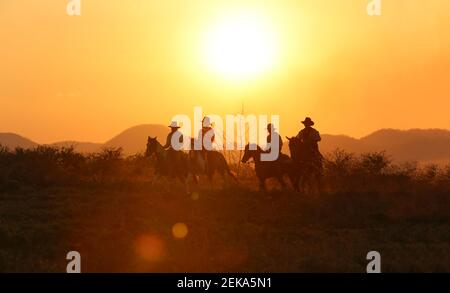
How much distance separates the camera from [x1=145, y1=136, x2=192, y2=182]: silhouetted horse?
84.4ft

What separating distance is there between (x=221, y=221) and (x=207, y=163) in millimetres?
7553

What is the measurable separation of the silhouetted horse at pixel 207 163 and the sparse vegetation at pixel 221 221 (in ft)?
3.08

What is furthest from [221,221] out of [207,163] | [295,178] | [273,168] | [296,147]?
[207,163]

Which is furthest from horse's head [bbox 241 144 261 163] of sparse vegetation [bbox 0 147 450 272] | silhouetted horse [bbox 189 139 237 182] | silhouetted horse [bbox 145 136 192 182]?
silhouetted horse [bbox 145 136 192 182]

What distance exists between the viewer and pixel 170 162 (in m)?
25.8

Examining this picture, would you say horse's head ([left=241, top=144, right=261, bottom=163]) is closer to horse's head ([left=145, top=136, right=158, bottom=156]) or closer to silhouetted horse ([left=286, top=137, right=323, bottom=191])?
silhouetted horse ([left=286, top=137, right=323, bottom=191])

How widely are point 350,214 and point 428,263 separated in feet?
22.5

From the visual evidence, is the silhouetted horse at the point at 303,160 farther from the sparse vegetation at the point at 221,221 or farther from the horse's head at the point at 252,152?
the sparse vegetation at the point at 221,221

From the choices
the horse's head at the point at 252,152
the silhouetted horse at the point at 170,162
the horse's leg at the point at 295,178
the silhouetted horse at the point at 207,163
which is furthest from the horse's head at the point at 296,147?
the silhouetted horse at the point at 170,162

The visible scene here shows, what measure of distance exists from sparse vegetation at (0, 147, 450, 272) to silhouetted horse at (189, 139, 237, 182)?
37.0 inches

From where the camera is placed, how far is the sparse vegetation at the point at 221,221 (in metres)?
14.1

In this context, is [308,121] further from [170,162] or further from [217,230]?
[217,230]

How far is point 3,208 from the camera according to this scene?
20281 mm
